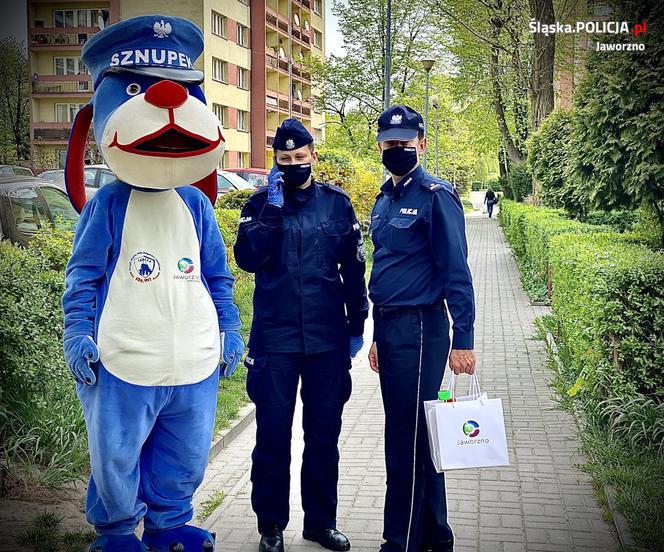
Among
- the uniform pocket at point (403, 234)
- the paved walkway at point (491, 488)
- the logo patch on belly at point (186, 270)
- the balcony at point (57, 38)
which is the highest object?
the balcony at point (57, 38)

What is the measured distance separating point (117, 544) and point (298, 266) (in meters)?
1.75

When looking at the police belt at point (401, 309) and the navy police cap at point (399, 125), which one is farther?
the navy police cap at point (399, 125)

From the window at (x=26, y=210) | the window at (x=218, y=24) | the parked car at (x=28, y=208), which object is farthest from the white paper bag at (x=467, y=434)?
the window at (x=218, y=24)

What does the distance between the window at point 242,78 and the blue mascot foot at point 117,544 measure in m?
45.0

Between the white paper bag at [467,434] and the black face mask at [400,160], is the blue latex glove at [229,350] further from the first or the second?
the black face mask at [400,160]

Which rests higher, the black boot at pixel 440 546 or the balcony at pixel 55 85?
the balcony at pixel 55 85

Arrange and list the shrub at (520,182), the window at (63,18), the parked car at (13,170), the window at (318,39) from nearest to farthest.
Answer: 1. the parked car at (13,170)
2. the window at (63,18)
3. the shrub at (520,182)
4. the window at (318,39)

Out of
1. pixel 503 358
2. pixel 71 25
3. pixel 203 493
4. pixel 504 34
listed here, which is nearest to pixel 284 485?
pixel 203 493

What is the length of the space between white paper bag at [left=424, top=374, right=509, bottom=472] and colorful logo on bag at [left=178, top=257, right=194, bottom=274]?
55.7 inches

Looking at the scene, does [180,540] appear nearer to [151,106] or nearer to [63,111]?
[151,106]

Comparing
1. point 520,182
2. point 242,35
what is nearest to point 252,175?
point 520,182

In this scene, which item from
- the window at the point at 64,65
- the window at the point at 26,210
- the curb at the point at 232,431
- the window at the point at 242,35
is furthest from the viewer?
the window at the point at 242,35

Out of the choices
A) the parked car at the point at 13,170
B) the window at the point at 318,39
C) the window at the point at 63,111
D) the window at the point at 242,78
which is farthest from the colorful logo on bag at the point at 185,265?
the window at the point at 318,39

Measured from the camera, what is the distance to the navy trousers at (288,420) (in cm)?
488
